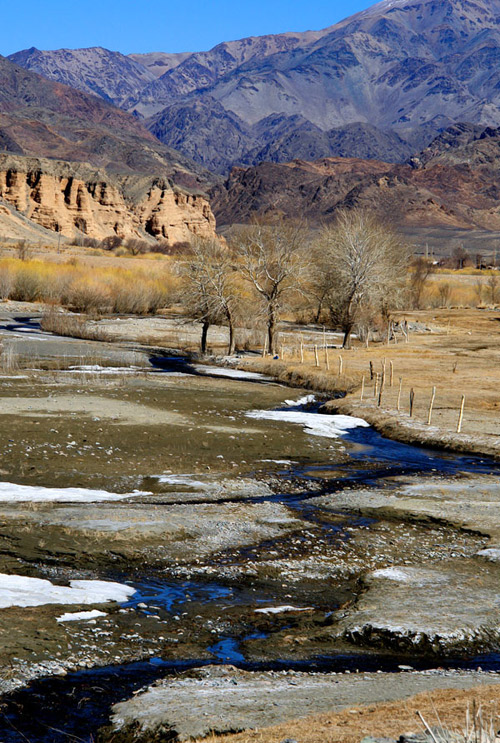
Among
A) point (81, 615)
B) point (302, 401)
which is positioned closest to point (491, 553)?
point (81, 615)

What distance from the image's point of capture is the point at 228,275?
4331 cm

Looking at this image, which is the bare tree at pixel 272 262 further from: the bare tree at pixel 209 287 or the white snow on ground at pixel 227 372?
the white snow on ground at pixel 227 372

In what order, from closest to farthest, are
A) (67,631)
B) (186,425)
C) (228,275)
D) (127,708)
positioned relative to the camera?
(127,708) → (67,631) → (186,425) → (228,275)

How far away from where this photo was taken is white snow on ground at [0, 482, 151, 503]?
14.5 metres

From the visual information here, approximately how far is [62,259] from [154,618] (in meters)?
89.6

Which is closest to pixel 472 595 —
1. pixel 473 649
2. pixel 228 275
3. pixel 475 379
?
pixel 473 649

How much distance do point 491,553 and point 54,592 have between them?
6518mm

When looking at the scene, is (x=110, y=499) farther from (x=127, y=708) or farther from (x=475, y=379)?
(x=475, y=379)

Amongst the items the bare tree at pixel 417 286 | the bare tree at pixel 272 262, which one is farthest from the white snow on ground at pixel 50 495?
the bare tree at pixel 417 286

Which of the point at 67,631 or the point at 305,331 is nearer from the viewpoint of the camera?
the point at 67,631

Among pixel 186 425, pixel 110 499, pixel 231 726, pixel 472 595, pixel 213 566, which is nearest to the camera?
pixel 231 726

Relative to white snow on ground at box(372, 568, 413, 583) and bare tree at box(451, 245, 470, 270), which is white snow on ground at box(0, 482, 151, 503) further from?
bare tree at box(451, 245, 470, 270)

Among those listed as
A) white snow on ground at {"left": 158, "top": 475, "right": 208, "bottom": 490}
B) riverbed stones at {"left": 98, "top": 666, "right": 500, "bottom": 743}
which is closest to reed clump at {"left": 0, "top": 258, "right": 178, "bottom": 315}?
white snow on ground at {"left": 158, "top": 475, "right": 208, "bottom": 490}

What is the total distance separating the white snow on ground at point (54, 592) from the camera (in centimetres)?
986
